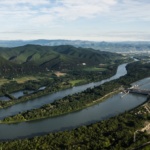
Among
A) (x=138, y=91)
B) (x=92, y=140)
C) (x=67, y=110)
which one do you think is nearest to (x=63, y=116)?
(x=67, y=110)

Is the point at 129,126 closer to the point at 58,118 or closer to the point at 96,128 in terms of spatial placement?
the point at 96,128

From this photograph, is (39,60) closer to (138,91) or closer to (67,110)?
(138,91)

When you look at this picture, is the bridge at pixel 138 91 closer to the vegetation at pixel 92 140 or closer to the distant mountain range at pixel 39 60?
the vegetation at pixel 92 140

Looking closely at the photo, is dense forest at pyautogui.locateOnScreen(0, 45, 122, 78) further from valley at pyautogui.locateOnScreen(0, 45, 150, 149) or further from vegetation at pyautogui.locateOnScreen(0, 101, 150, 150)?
vegetation at pyautogui.locateOnScreen(0, 101, 150, 150)

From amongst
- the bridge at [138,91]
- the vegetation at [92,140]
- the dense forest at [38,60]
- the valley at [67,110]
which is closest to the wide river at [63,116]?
the valley at [67,110]

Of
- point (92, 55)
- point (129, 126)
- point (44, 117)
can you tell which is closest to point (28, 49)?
point (92, 55)

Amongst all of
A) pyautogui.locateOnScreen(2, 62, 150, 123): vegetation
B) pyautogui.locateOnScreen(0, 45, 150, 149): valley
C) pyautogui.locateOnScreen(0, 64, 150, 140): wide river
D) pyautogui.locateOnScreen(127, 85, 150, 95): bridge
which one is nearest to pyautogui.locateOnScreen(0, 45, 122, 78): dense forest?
pyautogui.locateOnScreen(0, 45, 150, 149): valley
